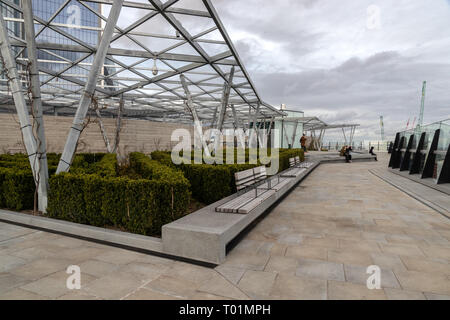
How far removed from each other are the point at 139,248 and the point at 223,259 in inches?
53.7

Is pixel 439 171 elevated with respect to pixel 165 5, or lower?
lower

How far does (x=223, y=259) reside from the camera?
3715 mm

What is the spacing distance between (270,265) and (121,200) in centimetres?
282

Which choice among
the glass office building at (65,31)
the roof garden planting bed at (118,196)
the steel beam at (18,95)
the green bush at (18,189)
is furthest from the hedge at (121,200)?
the glass office building at (65,31)

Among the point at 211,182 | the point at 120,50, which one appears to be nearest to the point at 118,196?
the point at 211,182

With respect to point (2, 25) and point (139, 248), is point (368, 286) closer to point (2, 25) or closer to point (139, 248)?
point (139, 248)

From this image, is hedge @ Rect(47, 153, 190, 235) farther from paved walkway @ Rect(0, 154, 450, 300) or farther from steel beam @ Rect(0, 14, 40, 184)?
steel beam @ Rect(0, 14, 40, 184)

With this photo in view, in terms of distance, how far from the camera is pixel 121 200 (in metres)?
4.78

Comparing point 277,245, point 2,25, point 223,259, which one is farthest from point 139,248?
point 2,25

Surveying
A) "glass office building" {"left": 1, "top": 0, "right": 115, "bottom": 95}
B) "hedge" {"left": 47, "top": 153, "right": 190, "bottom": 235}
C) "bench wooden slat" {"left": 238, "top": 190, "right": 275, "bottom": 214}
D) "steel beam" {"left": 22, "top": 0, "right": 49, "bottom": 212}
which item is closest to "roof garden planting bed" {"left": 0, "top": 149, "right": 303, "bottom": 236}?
"hedge" {"left": 47, "top": 153, "right": 190, "bottom": 235}

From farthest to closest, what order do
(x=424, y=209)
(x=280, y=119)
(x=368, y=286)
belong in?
(x=280, y=119) → (x=424, y=209) → (x=368, y=286)

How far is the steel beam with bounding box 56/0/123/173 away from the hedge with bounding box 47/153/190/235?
62 centimetres

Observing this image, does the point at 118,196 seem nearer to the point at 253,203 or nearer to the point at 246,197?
the point at 253,203

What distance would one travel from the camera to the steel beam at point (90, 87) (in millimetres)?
5829
